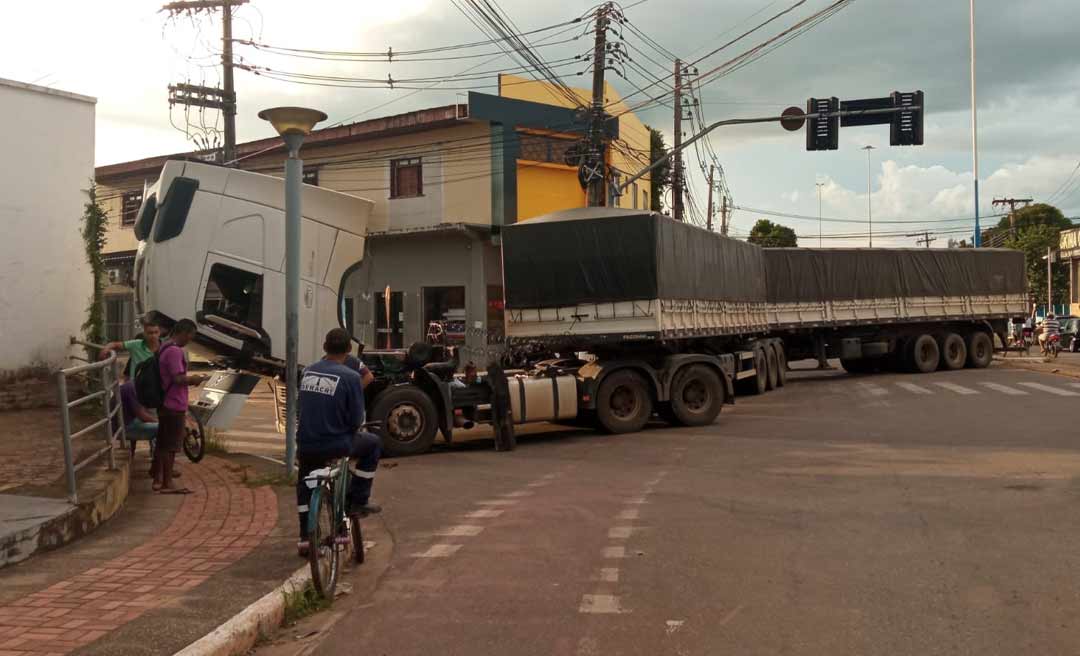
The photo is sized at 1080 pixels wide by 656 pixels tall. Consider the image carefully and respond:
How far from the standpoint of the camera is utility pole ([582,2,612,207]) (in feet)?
68.0

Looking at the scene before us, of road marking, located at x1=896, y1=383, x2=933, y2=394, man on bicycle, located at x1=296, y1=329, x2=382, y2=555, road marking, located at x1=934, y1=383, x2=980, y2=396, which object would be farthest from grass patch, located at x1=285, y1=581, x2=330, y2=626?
road marking, located at x1=896, y1=383, x2=933, y2=394

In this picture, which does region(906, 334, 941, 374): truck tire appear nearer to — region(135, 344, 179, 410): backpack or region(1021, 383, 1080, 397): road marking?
region(1021, 383, 1080, 397): road marking

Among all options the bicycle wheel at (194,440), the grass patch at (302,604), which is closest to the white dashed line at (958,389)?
the bicycle wheel at (194,440)

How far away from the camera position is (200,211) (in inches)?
435

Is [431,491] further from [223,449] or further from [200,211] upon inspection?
[200,211]

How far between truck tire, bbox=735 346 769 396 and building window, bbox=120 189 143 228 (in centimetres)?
2322

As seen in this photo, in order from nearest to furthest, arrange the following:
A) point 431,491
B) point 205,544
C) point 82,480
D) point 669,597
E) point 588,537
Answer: point 669,597, point 205,544, point 588,537, point 82,480, point 431,491

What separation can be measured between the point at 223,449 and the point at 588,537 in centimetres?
644

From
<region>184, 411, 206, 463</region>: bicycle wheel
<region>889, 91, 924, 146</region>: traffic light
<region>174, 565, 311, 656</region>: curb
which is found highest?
<region>889, 91, 924, 146</region>: traffic light

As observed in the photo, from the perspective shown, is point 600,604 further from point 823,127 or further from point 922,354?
point 922,354

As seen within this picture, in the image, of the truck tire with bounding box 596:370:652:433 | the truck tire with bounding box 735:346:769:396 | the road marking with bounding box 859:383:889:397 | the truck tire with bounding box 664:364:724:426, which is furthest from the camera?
the truck tire with bounding box 735:346:769:396

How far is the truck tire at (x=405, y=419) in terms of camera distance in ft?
39.2

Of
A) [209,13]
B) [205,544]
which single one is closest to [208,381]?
[205,544]

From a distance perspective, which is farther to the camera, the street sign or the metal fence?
the street sign
